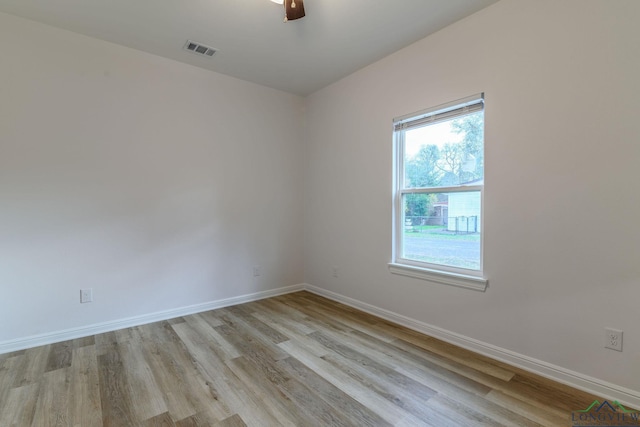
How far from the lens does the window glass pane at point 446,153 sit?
239 centimetres

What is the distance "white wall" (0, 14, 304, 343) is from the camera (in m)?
2.42

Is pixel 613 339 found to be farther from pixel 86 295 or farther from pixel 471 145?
pixel 86 295

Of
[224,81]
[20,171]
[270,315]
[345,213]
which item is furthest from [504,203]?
[20,171]

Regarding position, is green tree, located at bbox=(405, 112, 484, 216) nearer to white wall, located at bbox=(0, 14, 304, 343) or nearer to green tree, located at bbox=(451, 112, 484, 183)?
green tree, located at bbox=(451, 112, 484, 183)

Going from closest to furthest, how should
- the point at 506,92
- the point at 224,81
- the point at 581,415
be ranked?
1. the point at 581,415
2. the point at 506,92
3. the point at 224,81

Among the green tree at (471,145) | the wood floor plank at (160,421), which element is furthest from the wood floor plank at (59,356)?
the green tree at (471,145)

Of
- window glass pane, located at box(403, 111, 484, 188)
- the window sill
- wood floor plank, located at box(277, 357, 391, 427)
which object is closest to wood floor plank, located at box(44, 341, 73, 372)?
wood floor plank, located at box(277, 357, 391, 427)

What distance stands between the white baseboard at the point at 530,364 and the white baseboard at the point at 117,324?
5.57ft

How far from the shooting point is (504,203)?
2.18 m

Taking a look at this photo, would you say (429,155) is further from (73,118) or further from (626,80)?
(73,118)

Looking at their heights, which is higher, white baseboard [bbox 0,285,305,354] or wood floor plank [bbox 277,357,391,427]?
white baseboard [bbox 0,285,305,354]

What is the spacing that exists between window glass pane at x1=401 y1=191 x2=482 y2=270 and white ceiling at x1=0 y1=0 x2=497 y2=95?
1480 mm

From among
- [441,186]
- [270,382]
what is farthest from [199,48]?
[270,382]

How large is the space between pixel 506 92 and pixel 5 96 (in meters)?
3.95
